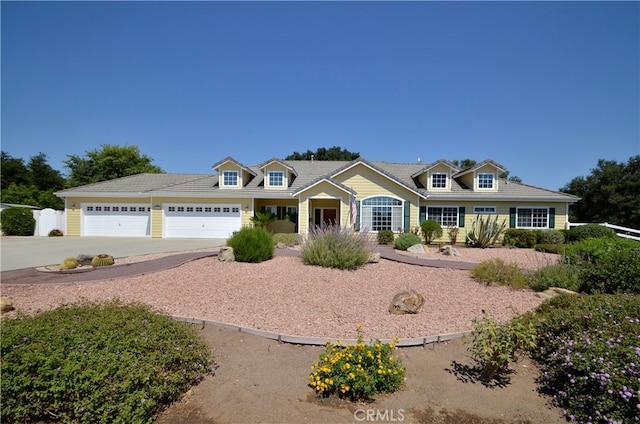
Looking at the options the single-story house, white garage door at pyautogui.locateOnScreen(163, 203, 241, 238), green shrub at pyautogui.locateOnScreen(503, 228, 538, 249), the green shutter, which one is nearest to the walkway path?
the green shutter

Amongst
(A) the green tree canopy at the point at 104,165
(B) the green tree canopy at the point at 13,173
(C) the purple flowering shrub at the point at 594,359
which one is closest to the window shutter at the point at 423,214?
(C) the purple flowering shrub at the point at 594,359

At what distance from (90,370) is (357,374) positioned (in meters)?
2.48

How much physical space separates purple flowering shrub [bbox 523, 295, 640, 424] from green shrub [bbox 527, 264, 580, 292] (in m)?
2.91

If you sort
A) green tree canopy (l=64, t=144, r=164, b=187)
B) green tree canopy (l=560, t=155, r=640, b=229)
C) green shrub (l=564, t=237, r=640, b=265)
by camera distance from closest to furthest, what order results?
green shrub (l=564, t=237, r=640, b=265), green tree canopy (l=560, t=155, r=640, b=229), green tree canopy (l=64, t=144, r=164, b=187)

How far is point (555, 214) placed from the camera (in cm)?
1892

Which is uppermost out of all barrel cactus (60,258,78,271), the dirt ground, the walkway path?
barrel cactus (60,258,78,271)

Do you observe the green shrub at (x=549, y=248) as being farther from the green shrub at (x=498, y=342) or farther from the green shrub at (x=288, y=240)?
the green shrub at (x=498, y=342)

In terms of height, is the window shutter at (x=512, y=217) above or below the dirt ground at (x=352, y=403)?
above

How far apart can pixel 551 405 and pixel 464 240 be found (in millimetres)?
17182

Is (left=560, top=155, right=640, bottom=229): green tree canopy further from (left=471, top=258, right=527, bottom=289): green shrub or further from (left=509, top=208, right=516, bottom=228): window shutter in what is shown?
(left=471, top=258, right=527, bottom=289): green shrub

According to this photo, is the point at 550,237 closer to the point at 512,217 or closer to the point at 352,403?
the point at 512,217

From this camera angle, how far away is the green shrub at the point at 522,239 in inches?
664

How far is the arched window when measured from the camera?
62.6ft

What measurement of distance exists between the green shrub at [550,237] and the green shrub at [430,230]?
16.9ft
